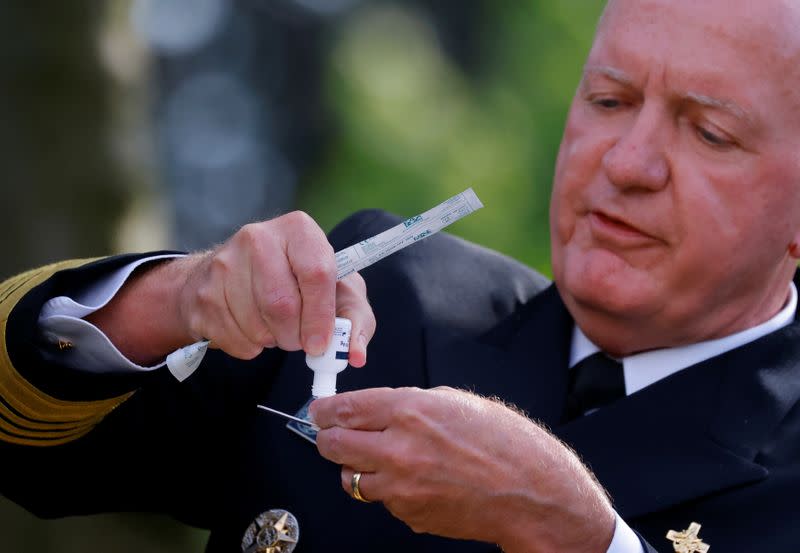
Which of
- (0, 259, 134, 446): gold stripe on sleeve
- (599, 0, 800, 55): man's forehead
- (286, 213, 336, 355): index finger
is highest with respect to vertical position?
(599, 0, 800, 55): man's forehead

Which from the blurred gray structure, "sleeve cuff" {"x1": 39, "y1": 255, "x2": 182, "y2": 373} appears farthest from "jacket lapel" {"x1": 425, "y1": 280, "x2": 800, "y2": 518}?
the blurred gray structure

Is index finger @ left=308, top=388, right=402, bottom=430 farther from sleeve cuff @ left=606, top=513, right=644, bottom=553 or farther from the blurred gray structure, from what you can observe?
the blurred gray structure

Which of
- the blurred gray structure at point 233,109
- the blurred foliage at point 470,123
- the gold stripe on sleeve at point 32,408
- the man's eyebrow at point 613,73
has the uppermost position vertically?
the blurred gray structure at point 233,109

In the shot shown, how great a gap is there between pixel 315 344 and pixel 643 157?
44.5 inches

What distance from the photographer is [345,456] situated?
2.23 meters

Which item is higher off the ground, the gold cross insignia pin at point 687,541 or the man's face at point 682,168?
the man's face at point 682,168

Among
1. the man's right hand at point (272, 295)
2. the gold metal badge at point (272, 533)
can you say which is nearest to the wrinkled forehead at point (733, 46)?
the man's right hand at point (272, 295)

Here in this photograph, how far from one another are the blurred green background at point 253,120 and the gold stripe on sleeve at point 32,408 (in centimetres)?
139

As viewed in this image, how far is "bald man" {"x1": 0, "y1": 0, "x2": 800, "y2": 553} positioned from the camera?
285 centimetres

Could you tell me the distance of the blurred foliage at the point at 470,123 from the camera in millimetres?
7527

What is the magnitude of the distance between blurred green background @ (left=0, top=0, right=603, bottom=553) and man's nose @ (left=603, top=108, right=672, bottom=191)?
6.71 feet

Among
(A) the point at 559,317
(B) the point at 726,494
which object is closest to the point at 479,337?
(A) the point at 559,317

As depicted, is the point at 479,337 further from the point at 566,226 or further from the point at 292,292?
the point at 292,292

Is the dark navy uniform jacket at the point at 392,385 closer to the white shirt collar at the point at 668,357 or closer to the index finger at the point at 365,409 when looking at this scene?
the white shirt collar at the point at 668,357
